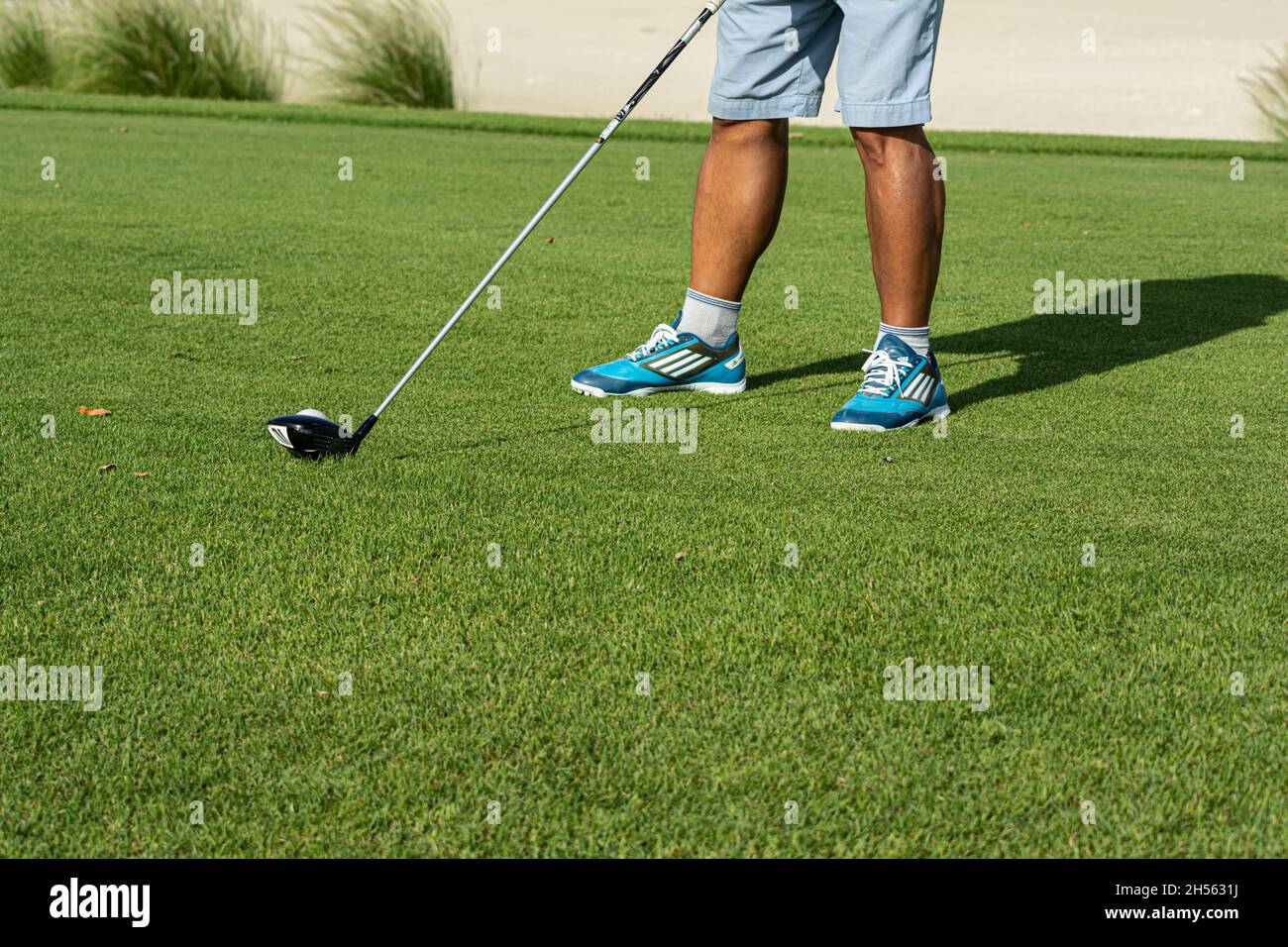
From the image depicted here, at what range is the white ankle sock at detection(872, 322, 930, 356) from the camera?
407cm

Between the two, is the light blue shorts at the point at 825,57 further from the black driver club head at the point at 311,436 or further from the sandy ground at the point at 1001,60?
the sandy ground at the point at 1001,60

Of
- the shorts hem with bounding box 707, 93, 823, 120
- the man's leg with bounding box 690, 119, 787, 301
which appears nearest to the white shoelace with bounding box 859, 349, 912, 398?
the man's leg with bounding box 690, 119, 787, 301

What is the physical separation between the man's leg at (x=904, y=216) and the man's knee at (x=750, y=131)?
35 centimetres

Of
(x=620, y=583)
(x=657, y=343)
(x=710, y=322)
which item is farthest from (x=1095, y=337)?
(x=620, y=583)

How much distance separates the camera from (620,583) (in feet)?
8.87

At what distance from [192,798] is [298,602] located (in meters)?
0.67

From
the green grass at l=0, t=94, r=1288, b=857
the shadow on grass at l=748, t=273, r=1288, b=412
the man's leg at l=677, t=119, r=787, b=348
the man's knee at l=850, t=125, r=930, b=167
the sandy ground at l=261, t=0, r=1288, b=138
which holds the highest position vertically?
the sandy ground at l=261, t=0, r=1288, b=138

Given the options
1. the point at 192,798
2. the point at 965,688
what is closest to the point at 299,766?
the point at 192,798

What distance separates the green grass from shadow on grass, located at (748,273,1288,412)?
30 mm

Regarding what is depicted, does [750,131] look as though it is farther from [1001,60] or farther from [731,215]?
[1001,60]

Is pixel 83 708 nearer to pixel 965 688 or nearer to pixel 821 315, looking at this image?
pixel 965 688

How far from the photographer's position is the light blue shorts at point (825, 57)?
12.7 ft

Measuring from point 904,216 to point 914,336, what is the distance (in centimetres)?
35

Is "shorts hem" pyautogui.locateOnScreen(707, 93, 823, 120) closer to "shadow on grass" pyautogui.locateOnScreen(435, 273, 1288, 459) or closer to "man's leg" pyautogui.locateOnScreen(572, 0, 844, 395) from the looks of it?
"man's leg" pyautogui.locateOnScreen(572, 0, 844, 395)
